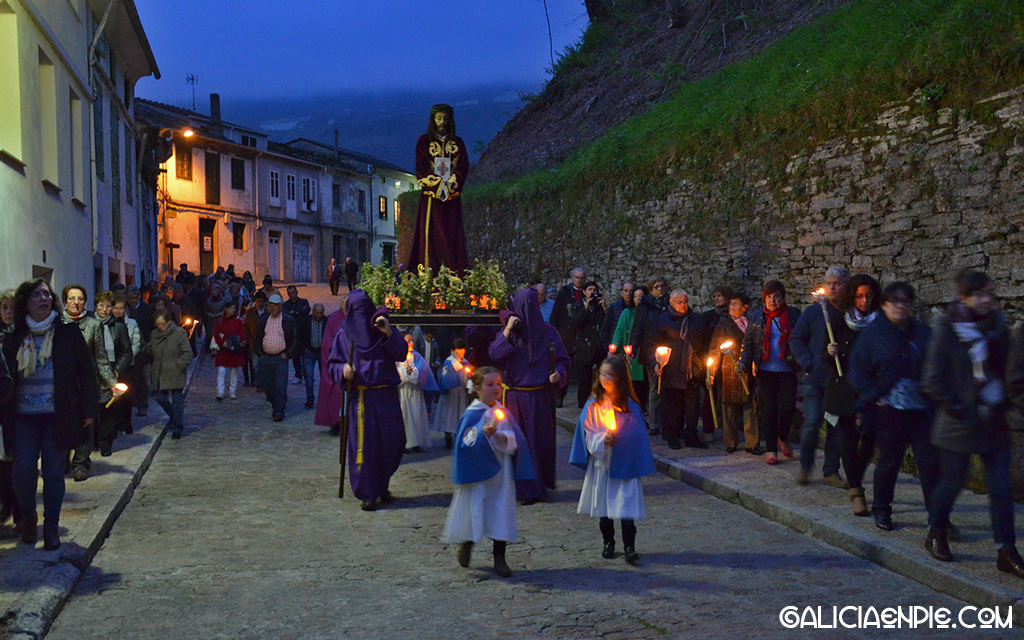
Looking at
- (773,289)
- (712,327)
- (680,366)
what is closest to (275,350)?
(680,366)

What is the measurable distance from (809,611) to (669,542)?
171 centimetres

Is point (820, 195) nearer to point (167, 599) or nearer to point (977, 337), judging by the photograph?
point (977, 337)

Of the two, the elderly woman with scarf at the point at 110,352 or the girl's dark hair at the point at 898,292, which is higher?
the girl's dark hair at the point at 898,292

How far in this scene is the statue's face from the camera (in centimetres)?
1118

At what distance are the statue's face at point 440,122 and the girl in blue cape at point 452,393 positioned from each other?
2.59 m

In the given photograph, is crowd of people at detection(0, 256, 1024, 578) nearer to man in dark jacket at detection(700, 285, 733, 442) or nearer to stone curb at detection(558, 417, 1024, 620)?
man in dark jacket at detection(700, 285, 733, 442)

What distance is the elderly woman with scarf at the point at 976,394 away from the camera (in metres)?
5.51

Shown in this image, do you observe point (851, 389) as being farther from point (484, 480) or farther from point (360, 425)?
point (360, 425)

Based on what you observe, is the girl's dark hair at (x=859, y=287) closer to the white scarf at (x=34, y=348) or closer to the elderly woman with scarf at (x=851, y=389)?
the elderly woman with scarf at (x=851, y=389)

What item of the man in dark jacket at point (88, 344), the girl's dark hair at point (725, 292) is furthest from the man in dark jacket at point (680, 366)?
the man in dark jacket at point (88, 344)

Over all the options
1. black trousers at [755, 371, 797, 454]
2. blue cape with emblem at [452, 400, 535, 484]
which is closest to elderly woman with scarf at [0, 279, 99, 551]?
blue cape with emblem at [452, 400, 535, 484]

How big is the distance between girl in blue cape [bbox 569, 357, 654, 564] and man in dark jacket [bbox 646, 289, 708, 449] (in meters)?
4.34

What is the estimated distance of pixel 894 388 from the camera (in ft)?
21.2

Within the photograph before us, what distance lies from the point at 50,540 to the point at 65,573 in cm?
67
